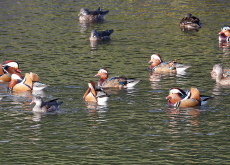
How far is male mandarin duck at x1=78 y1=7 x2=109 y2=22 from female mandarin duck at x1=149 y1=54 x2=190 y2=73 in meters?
14.3

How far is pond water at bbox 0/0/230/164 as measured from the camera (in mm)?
17703

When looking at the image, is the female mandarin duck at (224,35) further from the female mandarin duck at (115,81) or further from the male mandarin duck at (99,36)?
the female mandarin duck at (115,81)

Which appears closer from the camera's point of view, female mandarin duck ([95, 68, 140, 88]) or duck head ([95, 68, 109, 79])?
female mandarin duck ([95, 68, 140, 88])

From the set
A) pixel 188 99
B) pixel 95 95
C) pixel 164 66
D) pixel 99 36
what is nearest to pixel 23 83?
pixel 95 95

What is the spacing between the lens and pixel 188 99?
22312 mm

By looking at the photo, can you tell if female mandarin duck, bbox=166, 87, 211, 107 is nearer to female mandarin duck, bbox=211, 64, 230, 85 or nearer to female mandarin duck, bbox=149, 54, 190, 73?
female mandarin duck, bbox=211, 64, 230, 85

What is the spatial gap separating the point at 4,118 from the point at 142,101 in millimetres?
5213

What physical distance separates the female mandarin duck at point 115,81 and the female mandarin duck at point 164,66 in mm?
3352

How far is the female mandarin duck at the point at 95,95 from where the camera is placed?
76.1 feet

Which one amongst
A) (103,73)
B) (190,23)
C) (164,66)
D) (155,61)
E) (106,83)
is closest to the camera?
(106,83)

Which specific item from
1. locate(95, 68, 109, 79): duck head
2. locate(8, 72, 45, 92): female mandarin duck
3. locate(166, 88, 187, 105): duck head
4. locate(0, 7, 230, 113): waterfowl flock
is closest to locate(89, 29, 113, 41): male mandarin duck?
locate(0, 7, 230, 113): waterfowl flock

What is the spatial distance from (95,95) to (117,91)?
2.35m

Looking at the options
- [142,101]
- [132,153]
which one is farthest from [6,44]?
[132,153]

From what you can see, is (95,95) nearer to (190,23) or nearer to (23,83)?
(23,83)
